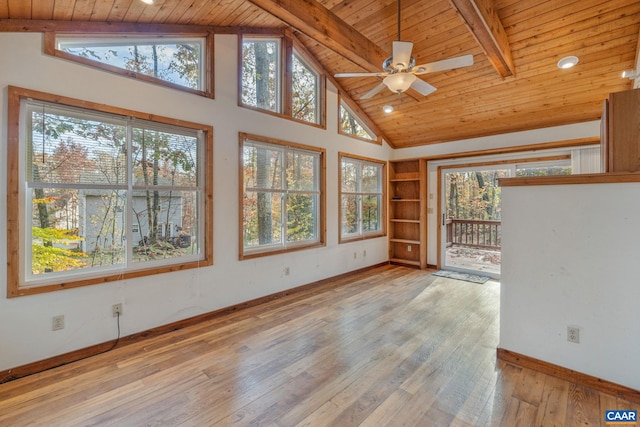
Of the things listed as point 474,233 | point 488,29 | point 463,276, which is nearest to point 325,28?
point 488,29

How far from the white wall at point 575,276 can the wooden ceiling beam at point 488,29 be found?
1.65 m

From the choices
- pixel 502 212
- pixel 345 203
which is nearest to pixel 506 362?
pixel 502 212

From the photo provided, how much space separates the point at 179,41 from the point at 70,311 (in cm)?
300

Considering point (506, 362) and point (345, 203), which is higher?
point (345, 203)

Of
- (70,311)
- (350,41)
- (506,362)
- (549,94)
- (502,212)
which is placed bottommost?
(506,362)

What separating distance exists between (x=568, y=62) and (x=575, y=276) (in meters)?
2.69

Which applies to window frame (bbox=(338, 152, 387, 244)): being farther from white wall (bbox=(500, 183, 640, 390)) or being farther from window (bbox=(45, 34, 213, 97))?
white wall (bbox=(500, 183, 640, 390))

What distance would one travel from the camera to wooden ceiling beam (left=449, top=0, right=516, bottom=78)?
2.62 meters

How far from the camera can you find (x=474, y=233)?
6527 millimetres

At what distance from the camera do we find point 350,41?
3346mm

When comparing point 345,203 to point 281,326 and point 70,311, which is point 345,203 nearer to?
point 281,326

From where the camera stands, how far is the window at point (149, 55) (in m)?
2.61

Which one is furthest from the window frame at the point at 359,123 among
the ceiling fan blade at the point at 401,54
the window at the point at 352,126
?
the ceiling fan blade at the point at 401,54

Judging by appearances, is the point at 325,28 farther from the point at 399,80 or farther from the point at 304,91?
the point at 304,91
